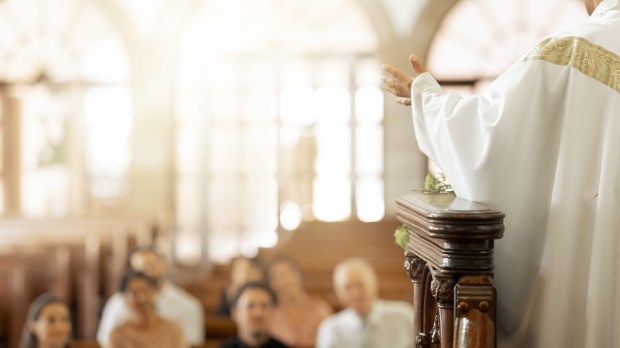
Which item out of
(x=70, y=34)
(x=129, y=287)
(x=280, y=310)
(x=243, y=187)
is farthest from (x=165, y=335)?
(x=70, y=34)

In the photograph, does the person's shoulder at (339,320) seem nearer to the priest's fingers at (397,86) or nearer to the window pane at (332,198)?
the priest's fingers at (397,86)

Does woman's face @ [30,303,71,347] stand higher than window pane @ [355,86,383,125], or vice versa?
window pane @ [355,86,383,125]

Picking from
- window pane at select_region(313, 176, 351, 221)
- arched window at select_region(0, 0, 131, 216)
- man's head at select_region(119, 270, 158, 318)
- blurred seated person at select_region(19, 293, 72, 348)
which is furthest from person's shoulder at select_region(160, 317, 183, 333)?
arched window at select_region(0, 0, 131, 216)

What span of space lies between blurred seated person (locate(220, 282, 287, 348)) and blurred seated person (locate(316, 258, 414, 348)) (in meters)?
0.93

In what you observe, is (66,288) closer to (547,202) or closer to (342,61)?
(342,61)

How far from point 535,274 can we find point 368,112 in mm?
9125

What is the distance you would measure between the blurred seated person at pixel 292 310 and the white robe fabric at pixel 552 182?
5.08 metres

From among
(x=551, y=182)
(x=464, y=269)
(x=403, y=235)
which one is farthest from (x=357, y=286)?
(x=464, y=269)

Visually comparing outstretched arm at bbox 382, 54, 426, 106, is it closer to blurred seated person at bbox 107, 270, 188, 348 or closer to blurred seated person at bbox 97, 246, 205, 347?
blurred seated person at bbox 107, 270, 188, 348

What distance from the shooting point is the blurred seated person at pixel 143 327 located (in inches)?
228

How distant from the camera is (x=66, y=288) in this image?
309 inches

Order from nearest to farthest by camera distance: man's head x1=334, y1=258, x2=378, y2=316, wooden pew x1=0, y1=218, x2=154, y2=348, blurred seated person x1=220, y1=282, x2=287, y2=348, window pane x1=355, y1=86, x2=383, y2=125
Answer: blurred seated person x1=220, y1=282, x2=287, y2=348
man's head x1=334, y1=258, x2=378, y2=316
wooden pew x1=0, y1=218, x2=154, y2=348
window pane x1=355, y1=86, x2=383, y2=125

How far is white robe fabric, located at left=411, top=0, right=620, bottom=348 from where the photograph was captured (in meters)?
2.22

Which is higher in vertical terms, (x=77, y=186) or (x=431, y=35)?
(x=431, y=35)
